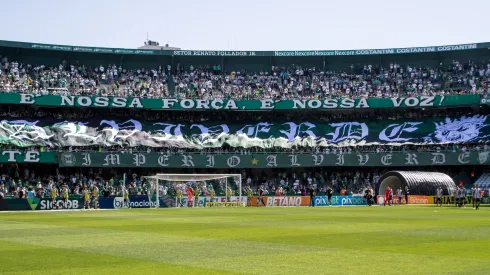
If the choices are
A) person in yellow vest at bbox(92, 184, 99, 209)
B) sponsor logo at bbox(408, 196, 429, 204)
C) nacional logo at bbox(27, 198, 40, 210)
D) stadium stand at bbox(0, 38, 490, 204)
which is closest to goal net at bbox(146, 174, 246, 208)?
person in yellow vest at bbox(92, 184, 99, 209)

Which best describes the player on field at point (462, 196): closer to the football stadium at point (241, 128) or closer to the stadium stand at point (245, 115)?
the football stadium at point (241, 128)

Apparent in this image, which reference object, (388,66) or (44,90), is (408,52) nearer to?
(388,66)

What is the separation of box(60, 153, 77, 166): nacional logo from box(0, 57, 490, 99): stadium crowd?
30.0ft

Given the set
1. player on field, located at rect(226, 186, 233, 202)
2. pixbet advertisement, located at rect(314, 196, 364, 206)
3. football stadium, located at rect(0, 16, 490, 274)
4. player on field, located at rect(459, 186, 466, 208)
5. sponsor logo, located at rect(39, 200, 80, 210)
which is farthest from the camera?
pixbet advertisement, located at rect(314, 196, 364, 206)

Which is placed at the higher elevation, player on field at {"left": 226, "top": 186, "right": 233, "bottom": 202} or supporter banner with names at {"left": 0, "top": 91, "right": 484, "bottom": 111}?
supporter banner with names at {"left": 0, "top": 91, "right": 484, "bottom": 111}

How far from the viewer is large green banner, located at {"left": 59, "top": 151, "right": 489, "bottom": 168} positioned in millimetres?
71125

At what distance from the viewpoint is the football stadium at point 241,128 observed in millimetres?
60219

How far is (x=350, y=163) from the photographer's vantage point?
73188 millimetres

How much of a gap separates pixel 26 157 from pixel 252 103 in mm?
25640

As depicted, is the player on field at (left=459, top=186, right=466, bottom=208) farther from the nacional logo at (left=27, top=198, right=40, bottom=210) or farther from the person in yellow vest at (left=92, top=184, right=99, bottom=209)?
the nacional logo at (left=27, top=198, right=40, bottom=210)

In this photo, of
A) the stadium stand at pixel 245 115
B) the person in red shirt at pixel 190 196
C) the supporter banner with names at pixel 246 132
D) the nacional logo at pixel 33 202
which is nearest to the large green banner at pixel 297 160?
the stadium stand at pixel 245 115

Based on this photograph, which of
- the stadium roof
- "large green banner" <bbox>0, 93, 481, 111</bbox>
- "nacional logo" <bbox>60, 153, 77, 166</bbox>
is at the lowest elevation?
"nacional logo" <bbox>60, 153, 77, 166</bbox>

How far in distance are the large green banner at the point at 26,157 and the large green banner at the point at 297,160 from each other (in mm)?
6585

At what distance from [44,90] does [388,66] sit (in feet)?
139
